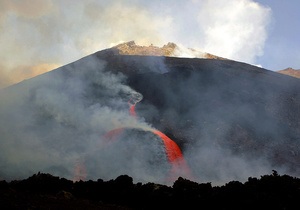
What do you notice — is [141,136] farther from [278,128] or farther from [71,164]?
[278,128]

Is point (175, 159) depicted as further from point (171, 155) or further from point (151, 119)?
point (151, 119)

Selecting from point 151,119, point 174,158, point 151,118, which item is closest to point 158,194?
point 174,158

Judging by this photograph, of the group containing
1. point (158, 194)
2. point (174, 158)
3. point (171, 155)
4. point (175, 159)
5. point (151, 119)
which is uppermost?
point (151, 119)

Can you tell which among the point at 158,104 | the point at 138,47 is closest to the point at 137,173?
the point at 158,104

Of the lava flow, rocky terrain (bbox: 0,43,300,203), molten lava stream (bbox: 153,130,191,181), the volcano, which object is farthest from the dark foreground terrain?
molten lava stream (bbox: 153,130,191,181)

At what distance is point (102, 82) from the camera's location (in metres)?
59.5

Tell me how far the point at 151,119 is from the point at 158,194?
32750mm

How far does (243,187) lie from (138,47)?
2745 inches

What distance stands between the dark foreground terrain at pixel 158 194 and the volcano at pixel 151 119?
19536 millimetres

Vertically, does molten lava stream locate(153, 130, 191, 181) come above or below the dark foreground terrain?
above

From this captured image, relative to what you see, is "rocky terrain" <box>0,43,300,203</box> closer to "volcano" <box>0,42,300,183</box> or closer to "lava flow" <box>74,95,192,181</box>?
"volcano" <box>0,42,300,183</box>

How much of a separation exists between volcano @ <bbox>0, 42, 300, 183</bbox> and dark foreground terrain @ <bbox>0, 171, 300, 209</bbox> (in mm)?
19536

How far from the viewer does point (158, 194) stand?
18031 millimetres

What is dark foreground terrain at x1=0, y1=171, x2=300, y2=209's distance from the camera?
51.5ft
